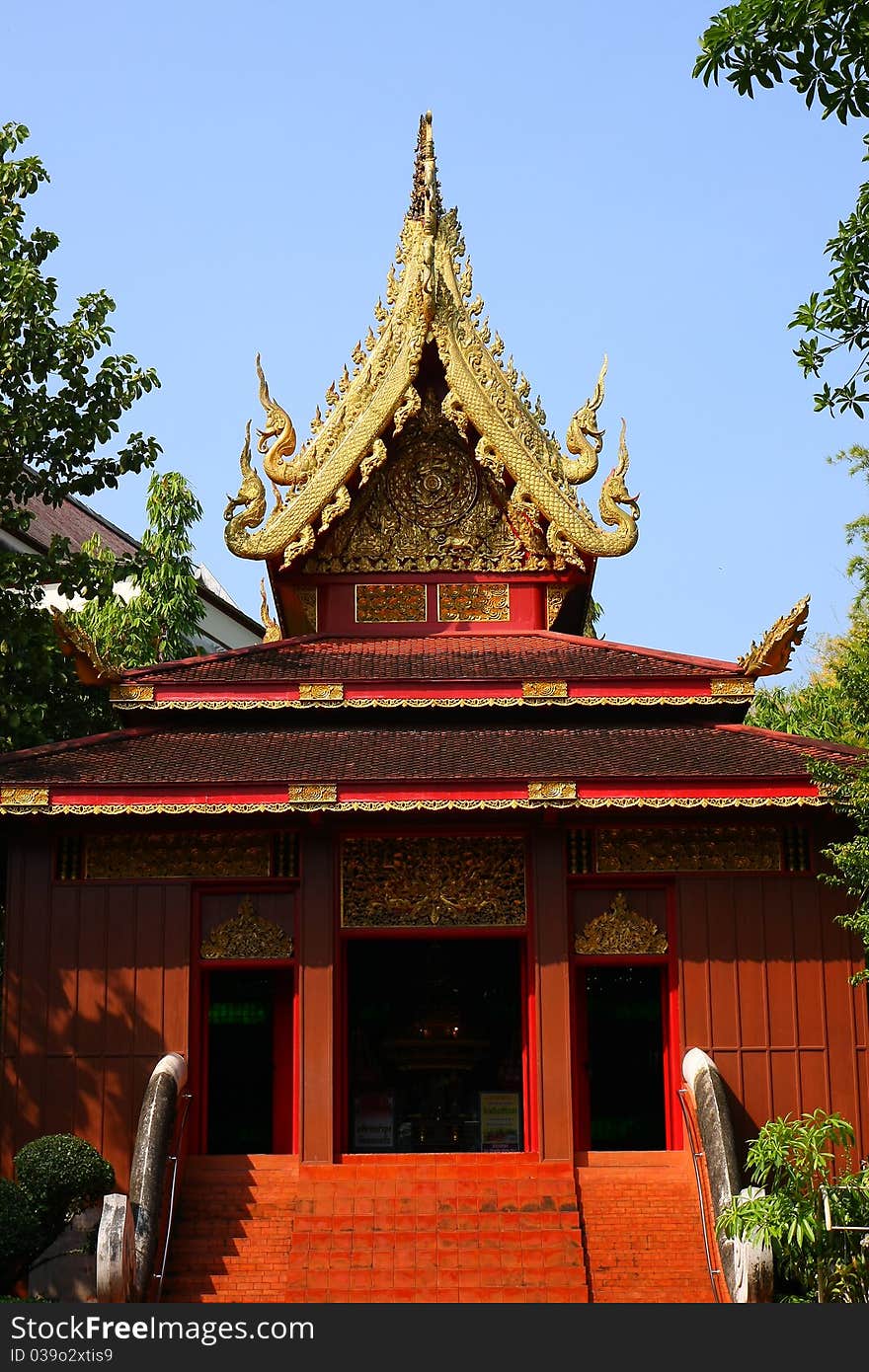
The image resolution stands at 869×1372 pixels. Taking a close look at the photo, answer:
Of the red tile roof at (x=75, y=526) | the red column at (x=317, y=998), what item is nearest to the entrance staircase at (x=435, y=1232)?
the red column at (x=317, y=998)

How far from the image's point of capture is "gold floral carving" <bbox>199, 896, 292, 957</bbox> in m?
14.3

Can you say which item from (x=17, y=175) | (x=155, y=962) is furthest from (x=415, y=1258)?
(x=17, y=175)

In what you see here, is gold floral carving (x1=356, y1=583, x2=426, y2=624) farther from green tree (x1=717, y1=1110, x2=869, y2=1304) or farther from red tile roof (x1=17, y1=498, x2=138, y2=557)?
red tile roof (x1=17, y1=498, x2=138, y2=557)

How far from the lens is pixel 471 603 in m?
17.3

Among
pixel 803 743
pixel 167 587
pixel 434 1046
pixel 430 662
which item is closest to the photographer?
pixel 803 743

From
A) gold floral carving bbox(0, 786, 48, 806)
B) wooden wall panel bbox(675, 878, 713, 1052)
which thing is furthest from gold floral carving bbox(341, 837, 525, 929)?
gold floral carving bbox(0, 786, 48, 806)

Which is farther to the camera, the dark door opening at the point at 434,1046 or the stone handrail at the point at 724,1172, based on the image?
the dark door opening at the point at 434,1046

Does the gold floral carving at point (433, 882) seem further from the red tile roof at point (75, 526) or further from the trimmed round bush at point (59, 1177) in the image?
the red tile roof at point (75, 526)

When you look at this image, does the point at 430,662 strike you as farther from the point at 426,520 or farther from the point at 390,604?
the point at 426,520

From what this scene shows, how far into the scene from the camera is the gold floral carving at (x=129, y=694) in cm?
1550

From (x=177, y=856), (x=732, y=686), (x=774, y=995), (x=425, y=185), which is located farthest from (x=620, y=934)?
(x=425, y=185)

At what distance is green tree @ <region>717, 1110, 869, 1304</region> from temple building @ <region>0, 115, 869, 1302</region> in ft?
3.28

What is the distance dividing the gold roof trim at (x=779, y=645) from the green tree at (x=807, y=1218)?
4.62m

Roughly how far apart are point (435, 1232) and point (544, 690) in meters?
5.04
